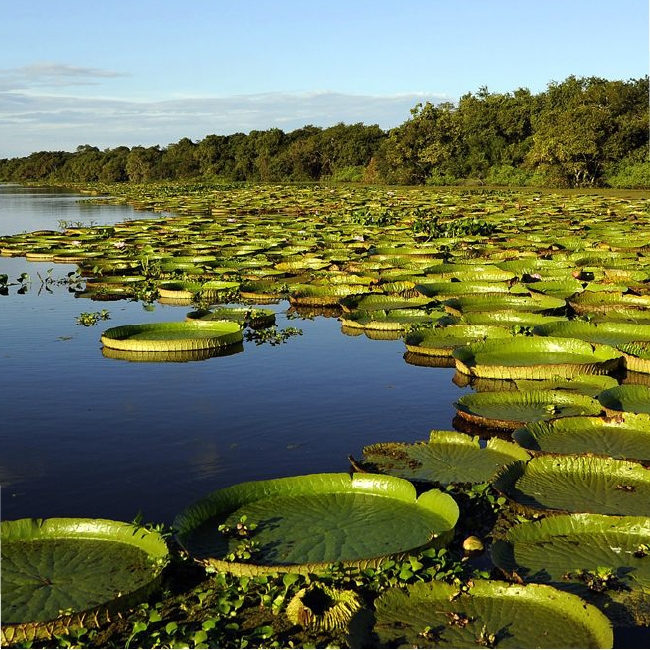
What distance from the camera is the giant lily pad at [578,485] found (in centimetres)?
392

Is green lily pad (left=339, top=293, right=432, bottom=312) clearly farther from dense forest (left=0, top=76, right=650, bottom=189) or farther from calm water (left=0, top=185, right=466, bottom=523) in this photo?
dense forest (left=0, top=76, right=650, bottom=189)

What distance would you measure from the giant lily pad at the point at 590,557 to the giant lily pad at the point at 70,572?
4.87ft

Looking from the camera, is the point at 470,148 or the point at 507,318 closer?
the point at 507,318

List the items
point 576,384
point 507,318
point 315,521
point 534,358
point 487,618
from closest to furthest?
1. point 487,618
2. point 315,521
3. point 576,384
4. point 534,358
5. point 507,318

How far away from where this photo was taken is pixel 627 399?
17.8 ft

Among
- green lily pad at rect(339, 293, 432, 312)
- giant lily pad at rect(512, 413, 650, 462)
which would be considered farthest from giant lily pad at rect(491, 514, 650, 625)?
green lily pad at rect(339, 293, 432, 312)

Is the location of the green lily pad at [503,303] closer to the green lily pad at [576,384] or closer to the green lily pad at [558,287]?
the green lily pad at [558,287]

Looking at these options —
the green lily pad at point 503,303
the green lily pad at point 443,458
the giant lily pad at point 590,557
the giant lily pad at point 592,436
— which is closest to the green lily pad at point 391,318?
the green lily pad at point 503,303

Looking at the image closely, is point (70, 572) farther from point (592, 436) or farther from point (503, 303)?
point (503, 303)

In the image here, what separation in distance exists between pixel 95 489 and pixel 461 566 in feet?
6.86

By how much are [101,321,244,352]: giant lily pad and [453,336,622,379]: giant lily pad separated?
2.27 metres

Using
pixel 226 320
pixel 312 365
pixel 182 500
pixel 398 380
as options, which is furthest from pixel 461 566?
pixel 226 320

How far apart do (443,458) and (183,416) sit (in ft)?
6.56

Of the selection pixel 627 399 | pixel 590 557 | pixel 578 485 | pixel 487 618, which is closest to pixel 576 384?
pixel 627 399
